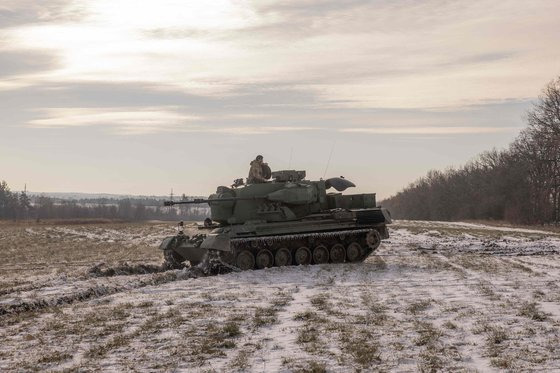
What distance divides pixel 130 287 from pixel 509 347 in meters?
9.93

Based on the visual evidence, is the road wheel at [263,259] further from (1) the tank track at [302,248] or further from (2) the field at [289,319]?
(2) the field at [289,319]

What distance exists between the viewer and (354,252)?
23.7 m

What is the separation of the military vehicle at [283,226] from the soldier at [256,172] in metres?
0.23

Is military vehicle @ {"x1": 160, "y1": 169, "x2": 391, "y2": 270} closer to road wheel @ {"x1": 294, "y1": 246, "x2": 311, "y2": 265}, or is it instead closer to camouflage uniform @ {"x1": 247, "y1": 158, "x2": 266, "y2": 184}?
road wheel @ {"x1": 294, "y1": 246, "x2": 311, "y2": 265}

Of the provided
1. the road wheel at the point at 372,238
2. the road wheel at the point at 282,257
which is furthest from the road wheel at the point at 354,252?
the road wheel at the point at 282,257

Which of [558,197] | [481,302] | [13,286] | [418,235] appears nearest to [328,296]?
[481,302]

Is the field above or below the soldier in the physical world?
below

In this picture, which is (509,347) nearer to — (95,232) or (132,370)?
(132,370)

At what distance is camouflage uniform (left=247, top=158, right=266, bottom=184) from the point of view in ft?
78.2

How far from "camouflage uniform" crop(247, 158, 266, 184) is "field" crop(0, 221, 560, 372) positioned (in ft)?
12.5

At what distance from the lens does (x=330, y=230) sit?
75.5ft

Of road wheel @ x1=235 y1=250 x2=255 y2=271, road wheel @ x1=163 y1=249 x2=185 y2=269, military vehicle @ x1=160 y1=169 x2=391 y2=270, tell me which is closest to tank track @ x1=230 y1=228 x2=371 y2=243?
military vehicle @ x1=160 y1=169 x2=391 y2=270

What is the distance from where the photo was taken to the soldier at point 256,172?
2384 cm

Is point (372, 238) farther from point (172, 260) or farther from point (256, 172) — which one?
point (172, 260)
